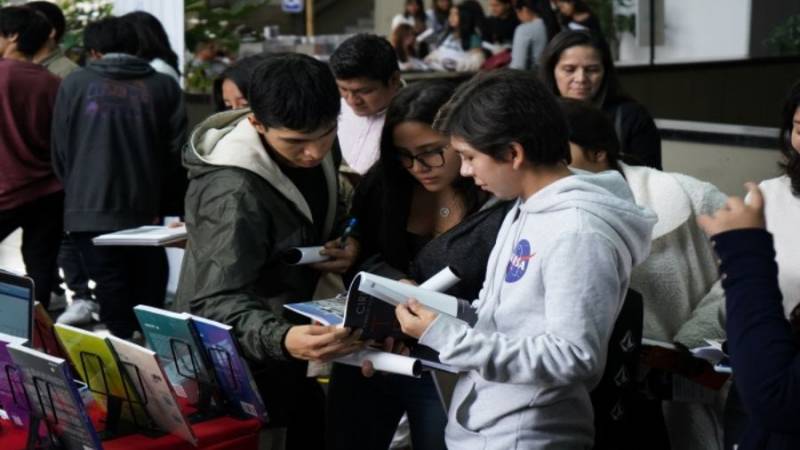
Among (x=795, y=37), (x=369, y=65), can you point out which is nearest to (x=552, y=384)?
(x=369, y=65)

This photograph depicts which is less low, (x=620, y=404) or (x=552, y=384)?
(x=552, y=384)

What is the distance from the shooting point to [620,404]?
3.00 metres

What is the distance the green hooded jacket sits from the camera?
2.84m

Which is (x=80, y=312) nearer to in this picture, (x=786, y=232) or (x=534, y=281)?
(x=786, y=232)

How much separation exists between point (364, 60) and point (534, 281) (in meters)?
2.27

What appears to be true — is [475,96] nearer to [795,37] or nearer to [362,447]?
[362,447]

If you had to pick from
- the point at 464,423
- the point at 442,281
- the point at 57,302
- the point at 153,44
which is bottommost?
the point at 57,302

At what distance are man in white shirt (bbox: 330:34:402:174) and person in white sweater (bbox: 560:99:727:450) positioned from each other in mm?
1299

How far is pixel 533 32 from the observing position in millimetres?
8961

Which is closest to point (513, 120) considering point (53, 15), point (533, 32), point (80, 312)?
point (80, 312)

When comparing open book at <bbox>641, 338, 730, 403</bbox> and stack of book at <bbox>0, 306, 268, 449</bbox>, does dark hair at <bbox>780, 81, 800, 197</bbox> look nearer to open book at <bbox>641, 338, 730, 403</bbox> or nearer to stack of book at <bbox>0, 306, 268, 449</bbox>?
open book at <bbox>641, 338, 730, 403</bbox>

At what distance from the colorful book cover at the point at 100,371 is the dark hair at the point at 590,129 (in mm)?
1341

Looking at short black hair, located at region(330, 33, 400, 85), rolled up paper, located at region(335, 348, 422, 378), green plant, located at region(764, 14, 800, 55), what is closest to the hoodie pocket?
rolled up paper, located at region(335, 348, 422, 378)

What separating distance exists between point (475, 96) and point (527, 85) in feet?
0.37
